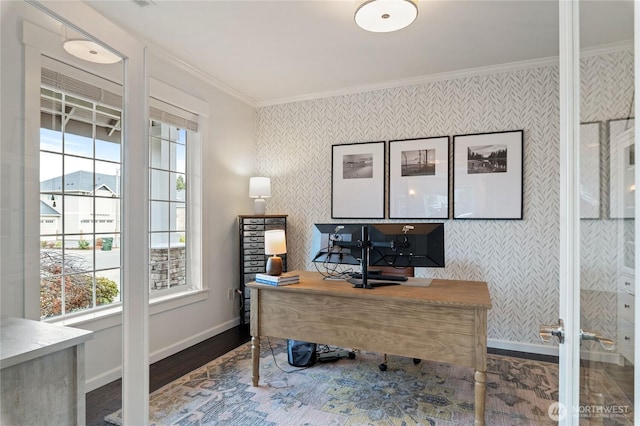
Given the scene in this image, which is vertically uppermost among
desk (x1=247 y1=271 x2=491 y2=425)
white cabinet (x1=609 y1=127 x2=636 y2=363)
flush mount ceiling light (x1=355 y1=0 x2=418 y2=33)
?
flush mount ceiling light (x1=355 y1=0 x2=418 y2=33)

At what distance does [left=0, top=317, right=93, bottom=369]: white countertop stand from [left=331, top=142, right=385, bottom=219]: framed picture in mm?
2907

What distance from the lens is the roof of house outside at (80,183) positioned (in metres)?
1.36

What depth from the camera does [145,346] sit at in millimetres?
1726

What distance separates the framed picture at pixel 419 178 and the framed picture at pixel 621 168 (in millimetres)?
2796

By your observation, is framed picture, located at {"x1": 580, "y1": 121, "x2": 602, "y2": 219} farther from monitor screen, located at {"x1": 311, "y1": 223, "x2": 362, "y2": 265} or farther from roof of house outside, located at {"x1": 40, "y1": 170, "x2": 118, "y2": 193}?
roof of house outside, located at {"x1": 40, "y1": 170, "x2": 118, "y2": 193}

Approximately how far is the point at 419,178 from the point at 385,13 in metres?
1.84

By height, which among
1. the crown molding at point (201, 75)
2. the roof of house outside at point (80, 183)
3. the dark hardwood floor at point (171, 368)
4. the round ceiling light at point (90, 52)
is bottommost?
the dark hardwood floor at point (171, 368)

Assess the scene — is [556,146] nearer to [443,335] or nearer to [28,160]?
[443,335]

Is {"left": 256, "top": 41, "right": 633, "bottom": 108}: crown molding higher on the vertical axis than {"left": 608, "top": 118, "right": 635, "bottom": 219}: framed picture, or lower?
higher

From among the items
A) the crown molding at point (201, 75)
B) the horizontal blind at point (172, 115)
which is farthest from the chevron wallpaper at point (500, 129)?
the horizontal blind at point (172, 115)

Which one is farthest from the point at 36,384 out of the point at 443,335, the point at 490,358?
the point at 490,358

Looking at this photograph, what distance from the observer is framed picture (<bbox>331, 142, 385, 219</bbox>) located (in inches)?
150

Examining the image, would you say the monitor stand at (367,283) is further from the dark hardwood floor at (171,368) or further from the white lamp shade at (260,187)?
the white lamp shade at (260,187)

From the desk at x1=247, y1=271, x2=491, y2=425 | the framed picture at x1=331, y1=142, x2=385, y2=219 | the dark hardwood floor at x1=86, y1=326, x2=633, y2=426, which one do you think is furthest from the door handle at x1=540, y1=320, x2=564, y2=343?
the framed picture at x1=331, y1=142, x2=385, y2=219
